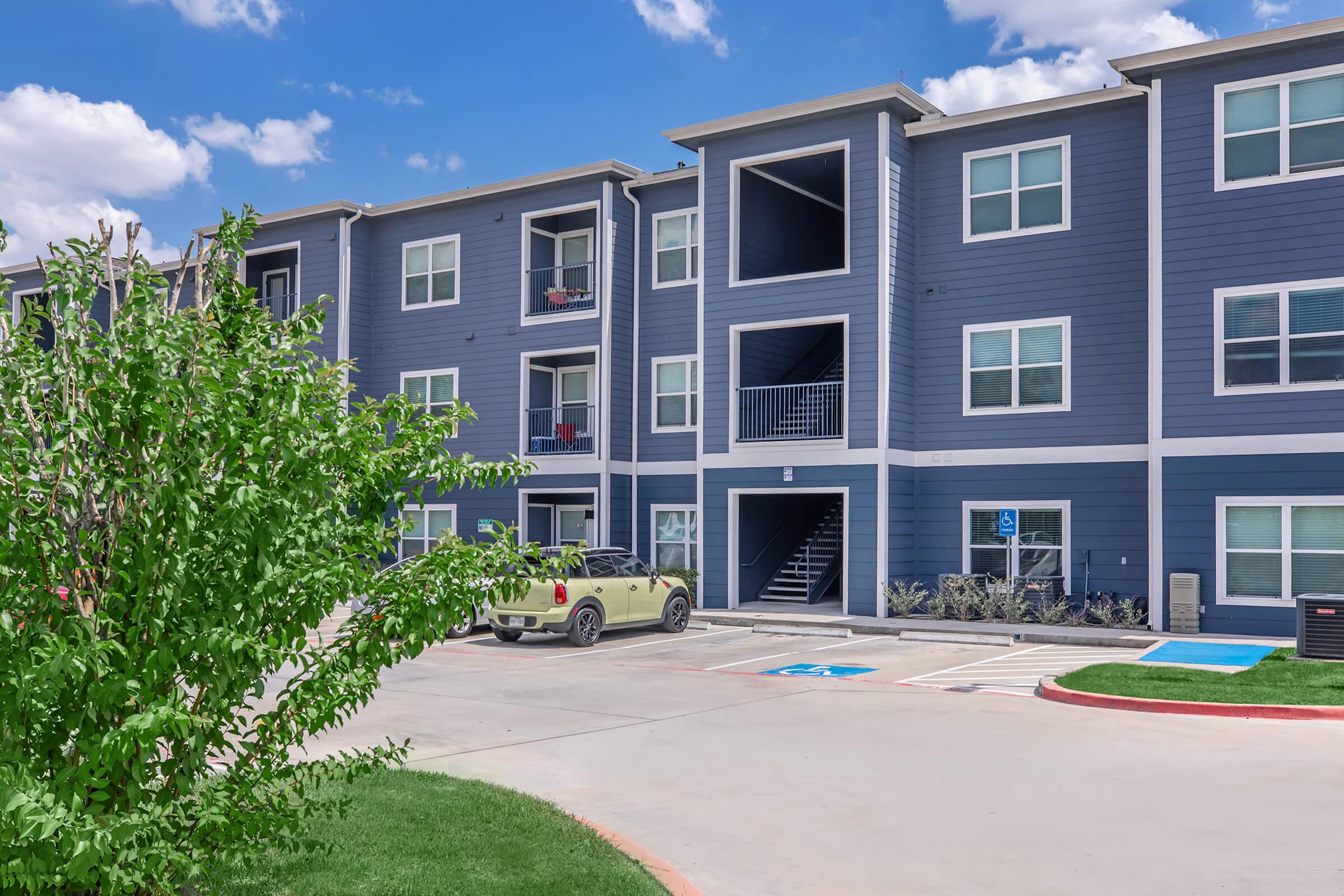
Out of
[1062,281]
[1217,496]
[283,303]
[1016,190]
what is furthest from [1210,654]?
[283,303]

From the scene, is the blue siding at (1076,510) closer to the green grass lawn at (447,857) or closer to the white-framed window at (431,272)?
the white-framed window at (431,272)

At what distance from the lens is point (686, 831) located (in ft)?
26.3

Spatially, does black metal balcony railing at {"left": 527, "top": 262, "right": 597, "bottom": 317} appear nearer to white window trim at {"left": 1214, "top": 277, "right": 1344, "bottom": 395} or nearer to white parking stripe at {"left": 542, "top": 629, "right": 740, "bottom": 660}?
white parking stripe at {"left": 542, "top": 629, "right": 740, "bottom": 660}

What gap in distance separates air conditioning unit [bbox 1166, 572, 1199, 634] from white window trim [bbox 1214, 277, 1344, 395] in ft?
10.5

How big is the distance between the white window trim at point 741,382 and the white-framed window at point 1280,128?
748 centimetres

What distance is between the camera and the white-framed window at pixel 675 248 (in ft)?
93.8

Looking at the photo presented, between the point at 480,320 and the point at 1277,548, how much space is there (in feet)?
62.9

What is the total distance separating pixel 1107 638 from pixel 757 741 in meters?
11.1

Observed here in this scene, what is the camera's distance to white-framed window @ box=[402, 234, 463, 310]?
31656 mm

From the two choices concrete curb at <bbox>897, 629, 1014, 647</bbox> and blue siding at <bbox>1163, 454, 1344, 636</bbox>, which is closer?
blue siding at <bbox>1163, 454, 1344, 636</bbox>

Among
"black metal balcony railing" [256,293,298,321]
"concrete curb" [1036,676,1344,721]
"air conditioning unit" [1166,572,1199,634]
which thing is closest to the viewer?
"concrete curb" [1036,676,1344,721]

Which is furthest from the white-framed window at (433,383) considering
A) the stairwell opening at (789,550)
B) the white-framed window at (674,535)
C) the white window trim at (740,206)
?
the stairwell opening at (789,550)

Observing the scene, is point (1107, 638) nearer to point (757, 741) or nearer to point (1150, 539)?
point (1150, 539)

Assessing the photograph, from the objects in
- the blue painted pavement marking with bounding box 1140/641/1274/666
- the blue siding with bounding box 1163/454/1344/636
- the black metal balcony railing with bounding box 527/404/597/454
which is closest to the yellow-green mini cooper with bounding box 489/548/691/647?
the black metal balcony railing with bounding box 527/404/597/454
